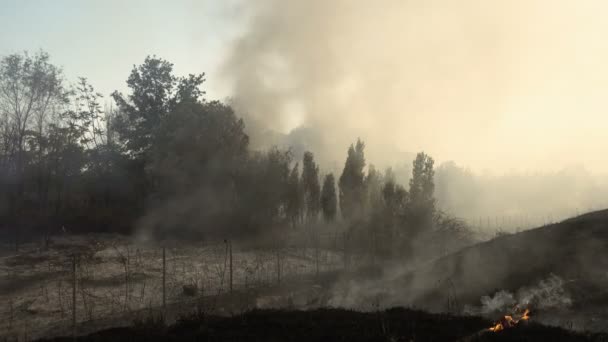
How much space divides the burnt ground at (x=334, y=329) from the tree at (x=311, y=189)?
36.2 metres

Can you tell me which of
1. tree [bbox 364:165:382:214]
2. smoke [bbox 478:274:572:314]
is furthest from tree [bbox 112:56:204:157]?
smoke [bbox 478:274:572:314]

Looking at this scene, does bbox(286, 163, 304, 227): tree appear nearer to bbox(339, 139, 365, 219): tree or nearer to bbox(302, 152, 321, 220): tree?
bbox(302, 152, 321, 220): tree

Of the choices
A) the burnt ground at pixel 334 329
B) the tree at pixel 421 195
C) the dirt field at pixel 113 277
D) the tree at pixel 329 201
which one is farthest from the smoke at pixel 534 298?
the tree at pixel 329 201

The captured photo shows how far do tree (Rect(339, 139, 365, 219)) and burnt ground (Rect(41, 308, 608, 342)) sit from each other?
34182mm

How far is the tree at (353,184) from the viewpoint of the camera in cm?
5203

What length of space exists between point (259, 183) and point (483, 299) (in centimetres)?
2974

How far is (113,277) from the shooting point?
26.9 m

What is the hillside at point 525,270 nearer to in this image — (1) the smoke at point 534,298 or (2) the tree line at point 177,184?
(1) the smoke at point 534,298

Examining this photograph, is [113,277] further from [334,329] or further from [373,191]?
[373,191]

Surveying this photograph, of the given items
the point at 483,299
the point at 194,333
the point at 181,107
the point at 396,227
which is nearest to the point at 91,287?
the point at 194,333

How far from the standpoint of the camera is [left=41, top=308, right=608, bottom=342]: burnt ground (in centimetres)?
1381

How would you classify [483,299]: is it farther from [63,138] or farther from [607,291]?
[63,138]

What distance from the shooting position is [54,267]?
28.6m

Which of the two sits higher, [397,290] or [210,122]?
[210,122]
